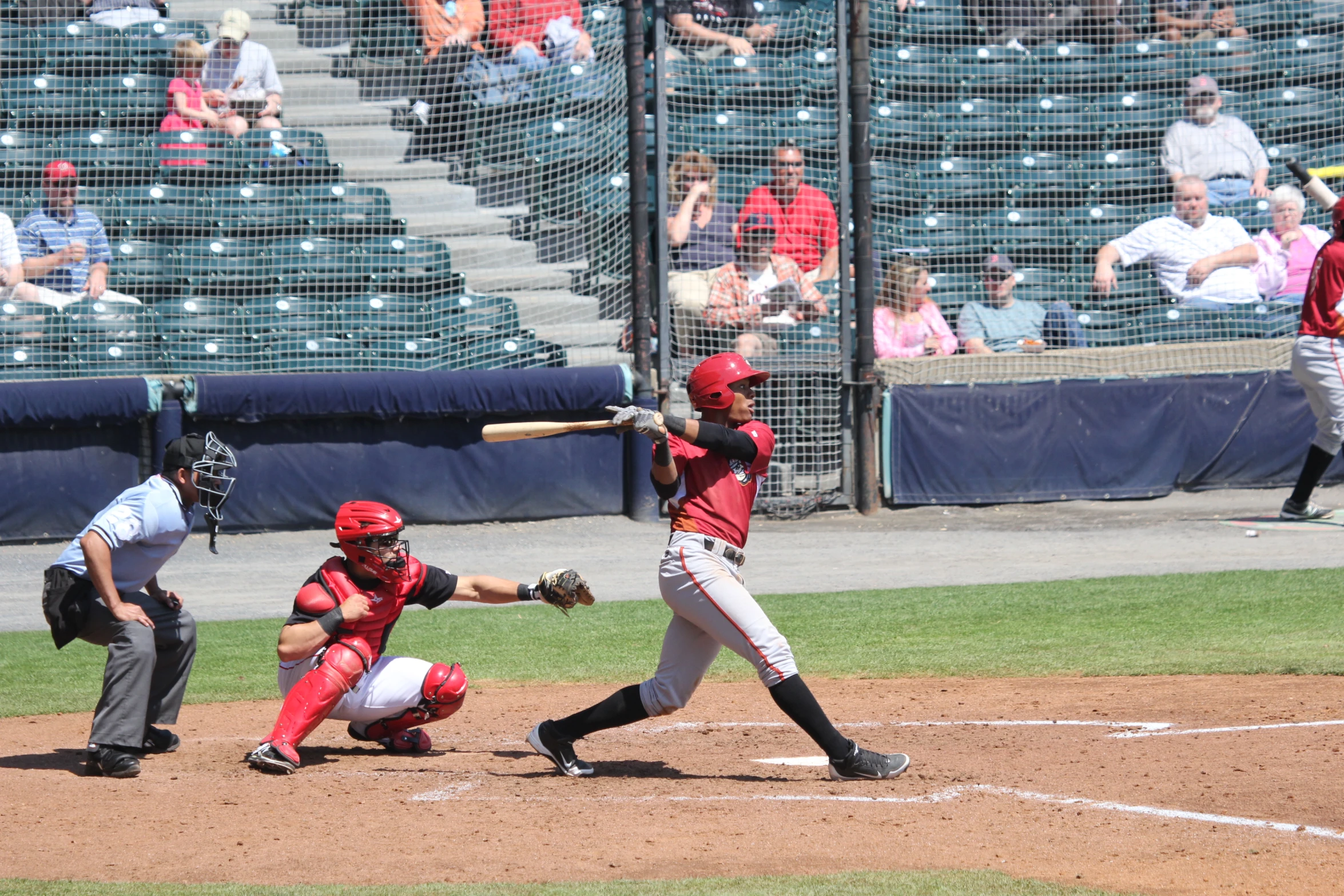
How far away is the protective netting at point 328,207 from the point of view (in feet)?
40.3

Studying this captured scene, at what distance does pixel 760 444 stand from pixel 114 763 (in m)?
2.79

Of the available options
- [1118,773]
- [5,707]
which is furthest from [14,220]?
[1118,773]

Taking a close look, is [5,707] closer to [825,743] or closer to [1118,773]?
[825,743]

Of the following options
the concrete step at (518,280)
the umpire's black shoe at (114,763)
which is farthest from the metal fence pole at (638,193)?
the umpire's black shoe at (114,763)

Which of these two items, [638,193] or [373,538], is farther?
[638,193]

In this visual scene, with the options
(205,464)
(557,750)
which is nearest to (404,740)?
(557,750)

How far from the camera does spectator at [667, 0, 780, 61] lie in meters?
13.2

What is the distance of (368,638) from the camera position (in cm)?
573

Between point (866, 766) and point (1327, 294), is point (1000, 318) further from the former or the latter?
point (866, 766)

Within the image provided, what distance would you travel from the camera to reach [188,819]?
487 cm

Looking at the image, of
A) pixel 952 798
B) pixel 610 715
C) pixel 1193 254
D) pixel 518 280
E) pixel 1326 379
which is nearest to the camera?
pixel 952 798

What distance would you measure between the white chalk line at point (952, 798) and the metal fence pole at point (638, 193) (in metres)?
7.65

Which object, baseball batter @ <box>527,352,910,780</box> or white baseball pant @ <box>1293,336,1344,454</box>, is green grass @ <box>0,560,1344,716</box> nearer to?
white baseball pant @ <box>1293,336,1344,454</box>

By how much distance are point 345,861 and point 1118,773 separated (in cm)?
277
